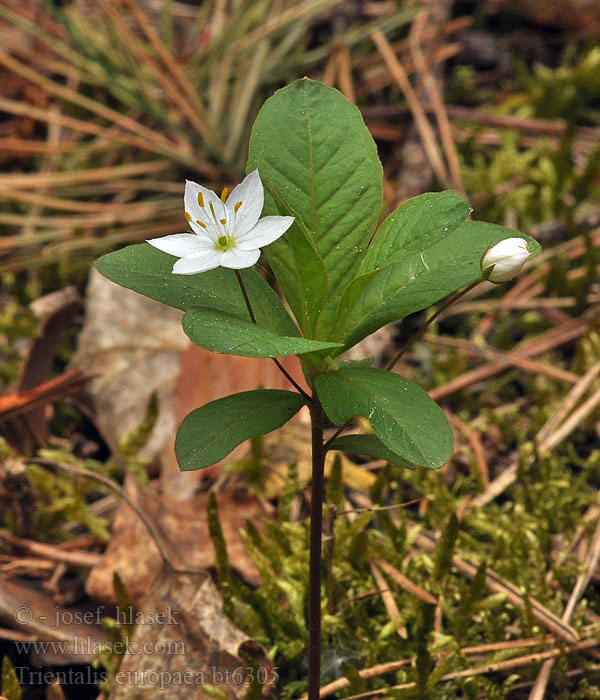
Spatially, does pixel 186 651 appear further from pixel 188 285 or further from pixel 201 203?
pixel 201 203

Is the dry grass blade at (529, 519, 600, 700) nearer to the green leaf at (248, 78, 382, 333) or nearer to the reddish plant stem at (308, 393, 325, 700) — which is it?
the reddish plant stem at (308, 393, 325, 700)

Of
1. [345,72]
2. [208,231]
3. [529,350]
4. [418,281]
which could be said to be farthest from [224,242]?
[345,72]

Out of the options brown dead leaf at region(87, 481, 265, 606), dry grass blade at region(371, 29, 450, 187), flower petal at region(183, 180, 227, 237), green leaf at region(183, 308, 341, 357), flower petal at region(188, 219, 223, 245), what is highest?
dry grass blade at region(371, 29, 450, 187)

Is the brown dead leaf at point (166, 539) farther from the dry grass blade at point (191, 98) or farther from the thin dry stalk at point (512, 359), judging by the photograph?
the dry grass blade at point (191, 98)

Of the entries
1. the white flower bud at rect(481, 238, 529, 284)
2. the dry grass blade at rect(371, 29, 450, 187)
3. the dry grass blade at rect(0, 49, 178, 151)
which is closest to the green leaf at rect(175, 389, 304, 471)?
the white flower bud at rect(481, 238, 529, 284)

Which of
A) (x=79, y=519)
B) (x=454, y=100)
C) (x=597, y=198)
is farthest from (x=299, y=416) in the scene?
(x=454, y=100)

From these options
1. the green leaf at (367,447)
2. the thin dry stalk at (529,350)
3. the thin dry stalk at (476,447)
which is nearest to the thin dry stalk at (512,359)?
the thin dry stalk at (529,350)
